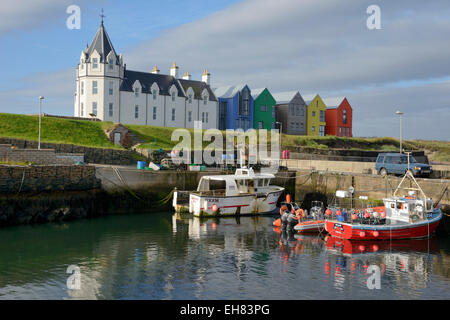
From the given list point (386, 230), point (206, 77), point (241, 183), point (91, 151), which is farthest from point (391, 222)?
point (206, 77)

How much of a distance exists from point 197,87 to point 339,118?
82.6 ft

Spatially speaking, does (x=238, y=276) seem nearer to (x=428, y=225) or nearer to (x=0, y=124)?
(x=428, y=225)

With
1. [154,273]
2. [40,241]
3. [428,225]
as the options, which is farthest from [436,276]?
[40,241]

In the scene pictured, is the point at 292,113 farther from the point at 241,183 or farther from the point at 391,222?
the point at 391,222

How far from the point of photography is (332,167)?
39625 mm

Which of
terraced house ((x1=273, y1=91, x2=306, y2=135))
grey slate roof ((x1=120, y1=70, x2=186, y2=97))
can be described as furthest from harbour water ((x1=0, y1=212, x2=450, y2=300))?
terraced house ((x1=273, y1=91, x2=306, y2=135))

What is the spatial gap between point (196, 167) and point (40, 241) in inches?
653

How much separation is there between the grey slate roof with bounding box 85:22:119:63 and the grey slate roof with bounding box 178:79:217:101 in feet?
39.4

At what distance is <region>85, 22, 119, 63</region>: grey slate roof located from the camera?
182 feet

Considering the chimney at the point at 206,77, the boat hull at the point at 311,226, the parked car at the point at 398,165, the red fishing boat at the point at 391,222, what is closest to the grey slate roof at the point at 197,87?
the chimney at the point at 206,77

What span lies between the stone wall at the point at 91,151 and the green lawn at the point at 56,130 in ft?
5.66

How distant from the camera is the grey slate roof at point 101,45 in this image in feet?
182

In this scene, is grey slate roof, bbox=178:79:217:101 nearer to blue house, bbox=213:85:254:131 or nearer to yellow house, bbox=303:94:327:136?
blue house, bbox=213:85:254:131

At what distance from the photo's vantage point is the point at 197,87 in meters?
65.9
